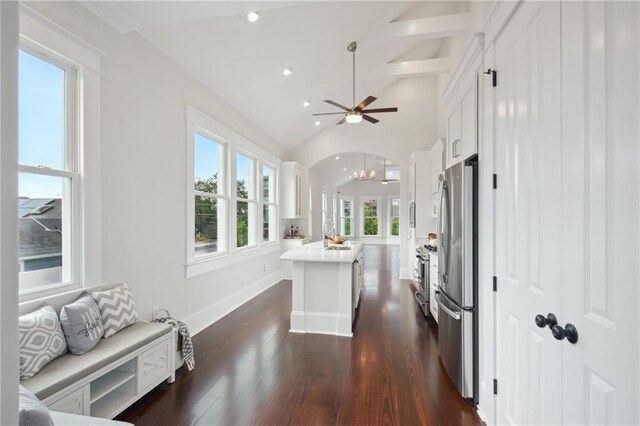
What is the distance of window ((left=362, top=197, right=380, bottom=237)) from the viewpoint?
1441cm

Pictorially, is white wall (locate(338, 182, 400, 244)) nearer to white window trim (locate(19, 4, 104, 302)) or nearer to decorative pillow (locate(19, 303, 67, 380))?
white window trim (locate(19, 4, 104, 302))

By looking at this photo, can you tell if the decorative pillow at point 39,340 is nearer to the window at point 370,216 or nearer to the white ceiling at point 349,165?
the white ceiling at point 349,165

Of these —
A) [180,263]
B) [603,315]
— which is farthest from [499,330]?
[180,263]

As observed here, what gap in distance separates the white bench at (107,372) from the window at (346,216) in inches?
490

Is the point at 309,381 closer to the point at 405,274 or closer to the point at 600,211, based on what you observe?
the point at 600,211

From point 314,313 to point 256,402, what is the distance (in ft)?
4.60

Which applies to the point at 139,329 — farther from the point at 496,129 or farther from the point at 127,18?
the point at 496,129

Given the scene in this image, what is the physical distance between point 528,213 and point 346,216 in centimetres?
1317

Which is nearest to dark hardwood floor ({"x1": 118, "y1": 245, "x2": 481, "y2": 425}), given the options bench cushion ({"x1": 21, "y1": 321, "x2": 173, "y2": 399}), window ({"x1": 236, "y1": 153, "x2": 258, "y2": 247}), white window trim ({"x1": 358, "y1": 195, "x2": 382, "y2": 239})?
bench cushion ({"x1": 21, "y1": 321, "x2": 173, "y2": 399})

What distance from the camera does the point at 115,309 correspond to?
83.1 inches

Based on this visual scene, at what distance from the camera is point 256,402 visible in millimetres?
2127

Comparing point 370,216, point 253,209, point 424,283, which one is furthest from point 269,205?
point 370,216

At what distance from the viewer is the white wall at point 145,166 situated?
230cm

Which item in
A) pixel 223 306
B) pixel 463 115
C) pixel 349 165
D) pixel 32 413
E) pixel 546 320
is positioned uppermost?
pixel 349 165
